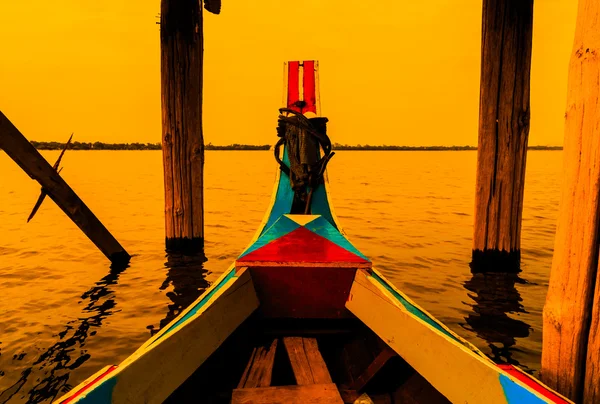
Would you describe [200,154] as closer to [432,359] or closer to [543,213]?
[432,359]

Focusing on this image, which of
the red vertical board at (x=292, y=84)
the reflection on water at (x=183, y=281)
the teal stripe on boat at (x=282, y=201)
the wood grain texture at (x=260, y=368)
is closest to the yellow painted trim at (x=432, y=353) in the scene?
the wood grain texture at (x=260, y=368)

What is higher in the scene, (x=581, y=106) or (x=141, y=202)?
(x=581, y=106)

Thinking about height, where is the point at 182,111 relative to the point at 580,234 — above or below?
above

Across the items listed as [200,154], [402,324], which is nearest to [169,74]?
[200,154]

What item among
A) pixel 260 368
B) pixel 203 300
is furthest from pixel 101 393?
pixel 260 368

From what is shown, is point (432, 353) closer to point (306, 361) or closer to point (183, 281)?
point (306, 361)

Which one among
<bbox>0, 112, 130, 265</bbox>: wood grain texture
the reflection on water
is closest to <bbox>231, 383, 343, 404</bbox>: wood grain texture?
the reflection on water

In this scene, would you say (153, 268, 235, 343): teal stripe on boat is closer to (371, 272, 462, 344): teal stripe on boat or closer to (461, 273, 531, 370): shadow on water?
(371, 272, 462, 344): teal stripe on boat

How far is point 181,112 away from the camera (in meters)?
5.96

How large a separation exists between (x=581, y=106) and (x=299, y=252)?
2.00 metres

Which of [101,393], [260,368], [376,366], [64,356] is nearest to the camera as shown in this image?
[101,393]

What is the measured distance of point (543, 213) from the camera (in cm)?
1170

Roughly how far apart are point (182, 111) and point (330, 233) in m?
3.35

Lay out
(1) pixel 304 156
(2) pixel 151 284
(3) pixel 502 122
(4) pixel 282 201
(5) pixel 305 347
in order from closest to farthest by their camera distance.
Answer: (5) pixel 305 347 → (3) pixel 502 122 → (1) pixel 304 156 → (4) pixel 282 201 → (2) pixel 151 284
